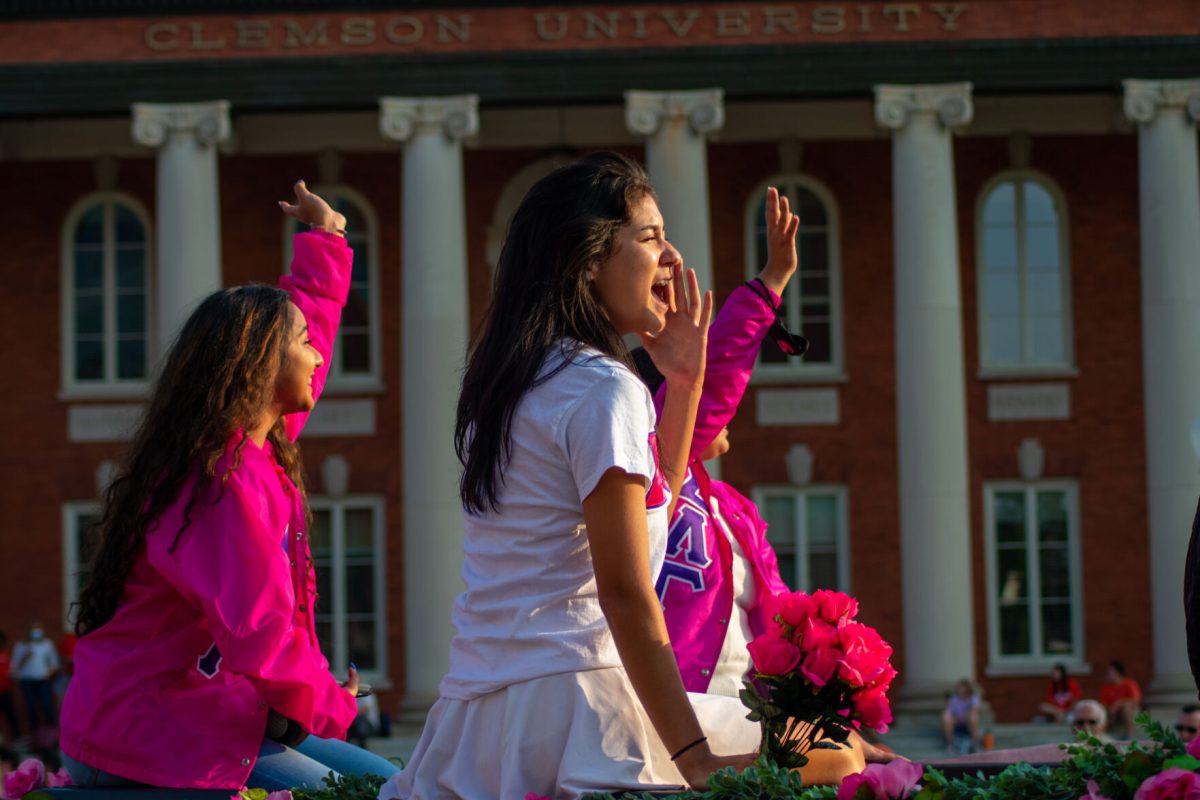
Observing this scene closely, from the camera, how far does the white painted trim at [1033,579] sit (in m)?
27.0

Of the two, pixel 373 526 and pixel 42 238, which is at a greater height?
pixel 42 238

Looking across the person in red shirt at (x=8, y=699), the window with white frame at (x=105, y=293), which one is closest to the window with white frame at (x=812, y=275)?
the window with white frame at (x=105, y=293)

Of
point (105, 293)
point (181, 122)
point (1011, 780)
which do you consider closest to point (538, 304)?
point (1011, 780)

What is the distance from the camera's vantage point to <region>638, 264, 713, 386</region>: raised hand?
4.10m

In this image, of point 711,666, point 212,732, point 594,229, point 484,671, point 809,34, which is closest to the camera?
point 484,671

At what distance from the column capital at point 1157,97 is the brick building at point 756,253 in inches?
1.4

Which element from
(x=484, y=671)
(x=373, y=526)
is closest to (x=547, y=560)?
(x=484, y=671)

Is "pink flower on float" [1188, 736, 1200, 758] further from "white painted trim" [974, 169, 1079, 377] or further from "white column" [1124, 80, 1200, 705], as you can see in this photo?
"white painted trim" [974, 169, 1079, 377]

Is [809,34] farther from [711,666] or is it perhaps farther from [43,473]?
[711,666]

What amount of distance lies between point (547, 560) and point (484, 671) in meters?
0.23

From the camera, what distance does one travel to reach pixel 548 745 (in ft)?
11.6

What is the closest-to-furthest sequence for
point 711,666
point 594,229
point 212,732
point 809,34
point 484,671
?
point 484,671, point 594,229, point 212,732, point 711,666, point 809,34

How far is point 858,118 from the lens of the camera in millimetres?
27781

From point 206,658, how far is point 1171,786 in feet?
7.39
